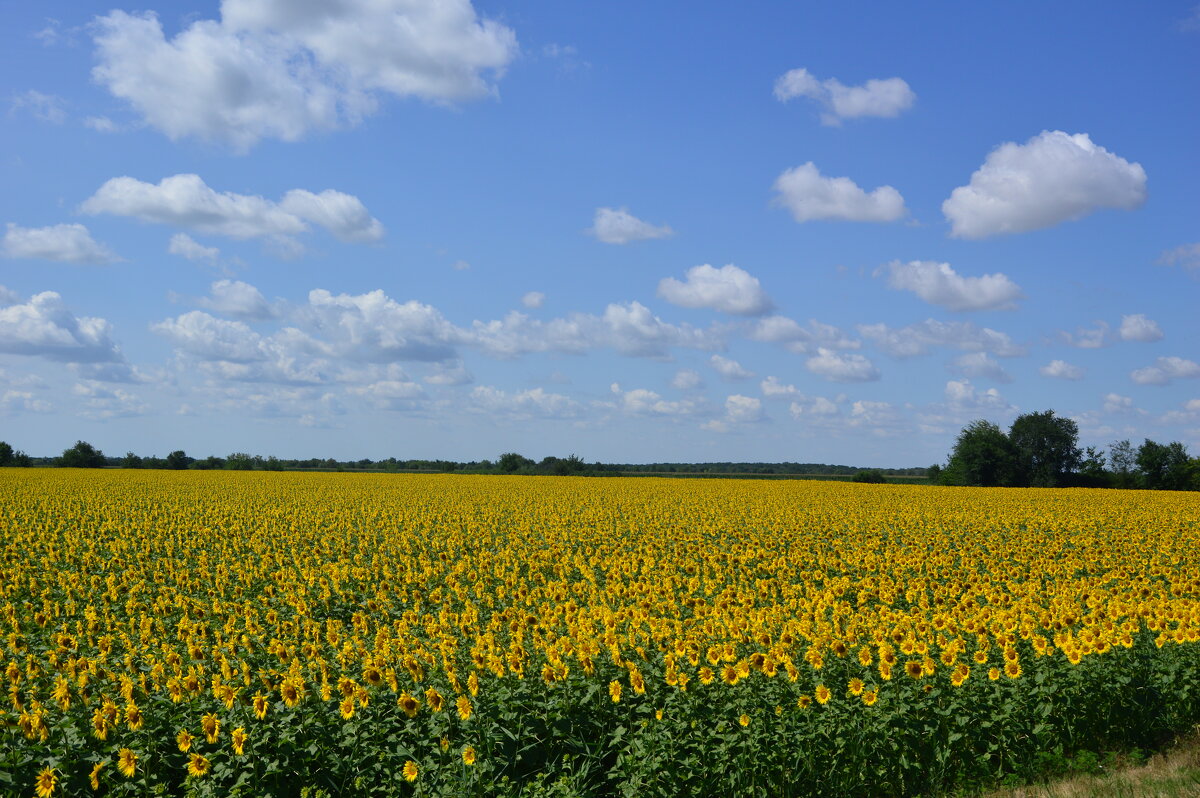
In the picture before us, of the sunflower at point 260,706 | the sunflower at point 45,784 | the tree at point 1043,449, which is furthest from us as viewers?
the tree at point 1043,449

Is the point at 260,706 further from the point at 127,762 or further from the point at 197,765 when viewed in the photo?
the point at 127,762

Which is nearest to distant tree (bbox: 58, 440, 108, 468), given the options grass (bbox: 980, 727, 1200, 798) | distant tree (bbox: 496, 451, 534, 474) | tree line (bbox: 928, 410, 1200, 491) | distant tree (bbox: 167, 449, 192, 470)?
distant tree (bbox: 167, 449, 192, 470)

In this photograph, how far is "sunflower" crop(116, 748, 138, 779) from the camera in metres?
6.96

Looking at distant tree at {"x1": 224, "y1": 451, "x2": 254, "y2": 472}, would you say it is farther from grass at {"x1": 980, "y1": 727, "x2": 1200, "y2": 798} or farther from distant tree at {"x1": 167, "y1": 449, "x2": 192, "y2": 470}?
grass at {"x1": 980, "y1": 727, "x2": 1200, "y2": 798}

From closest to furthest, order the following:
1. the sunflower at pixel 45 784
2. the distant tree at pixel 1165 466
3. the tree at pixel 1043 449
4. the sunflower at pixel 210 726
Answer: the sunflower at pixel 45 784 < the sunflower at pixel 210 726 < the distant tree at pixel 1165 466 < the tree at pixel 1043 449

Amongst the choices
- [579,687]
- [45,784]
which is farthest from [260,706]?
[579,687]

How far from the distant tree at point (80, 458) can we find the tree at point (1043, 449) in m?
91.6

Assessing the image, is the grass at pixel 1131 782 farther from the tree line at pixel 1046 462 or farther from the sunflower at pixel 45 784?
the tree line at pixel 1046 462

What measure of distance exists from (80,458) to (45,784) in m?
100

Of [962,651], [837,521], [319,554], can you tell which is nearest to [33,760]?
[962,651]

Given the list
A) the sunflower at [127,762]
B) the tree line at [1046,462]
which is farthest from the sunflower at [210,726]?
the tree line at [1046,462]

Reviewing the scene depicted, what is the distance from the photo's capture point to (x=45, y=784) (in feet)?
22.5

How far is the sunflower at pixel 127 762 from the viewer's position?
6.96 m

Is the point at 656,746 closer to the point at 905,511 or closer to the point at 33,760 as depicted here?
the point at 33,760
